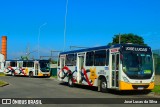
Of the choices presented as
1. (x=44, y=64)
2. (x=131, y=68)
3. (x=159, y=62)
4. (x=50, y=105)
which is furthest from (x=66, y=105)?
(x=44, y=64)

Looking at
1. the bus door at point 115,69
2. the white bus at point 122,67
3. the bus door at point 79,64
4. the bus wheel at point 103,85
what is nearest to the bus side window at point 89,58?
the white bus at point 122,67

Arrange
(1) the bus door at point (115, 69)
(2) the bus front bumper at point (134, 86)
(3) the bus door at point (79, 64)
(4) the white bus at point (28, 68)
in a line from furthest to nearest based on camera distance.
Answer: (4) the white bus at point (28, 68)
(3) the bus door at point (79, 64)
(1) the bus door at point (115, 69)
(2) the bus front bumper at point (134, 86)

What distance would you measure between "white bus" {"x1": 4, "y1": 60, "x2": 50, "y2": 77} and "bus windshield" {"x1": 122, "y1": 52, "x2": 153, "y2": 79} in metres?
32.2

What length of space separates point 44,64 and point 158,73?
67.0ft

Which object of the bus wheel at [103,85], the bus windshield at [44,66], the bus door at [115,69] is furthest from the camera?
the bus windshield at [44,66]

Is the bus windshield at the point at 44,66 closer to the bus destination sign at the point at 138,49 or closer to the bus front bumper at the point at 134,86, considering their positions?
the bus destination sign at the point at 138,49

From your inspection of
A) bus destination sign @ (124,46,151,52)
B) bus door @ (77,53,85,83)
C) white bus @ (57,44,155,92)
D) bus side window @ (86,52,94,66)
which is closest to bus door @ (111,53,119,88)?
white bus @ (57,44,155,92)

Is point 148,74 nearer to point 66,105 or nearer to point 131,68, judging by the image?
point 131,68

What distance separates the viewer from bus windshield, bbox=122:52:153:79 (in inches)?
819

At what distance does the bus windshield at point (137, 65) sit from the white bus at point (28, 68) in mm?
32176

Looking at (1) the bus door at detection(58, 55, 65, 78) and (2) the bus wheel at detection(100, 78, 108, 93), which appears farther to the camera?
(1) the bus door at detection(58, 55, 65, 78)

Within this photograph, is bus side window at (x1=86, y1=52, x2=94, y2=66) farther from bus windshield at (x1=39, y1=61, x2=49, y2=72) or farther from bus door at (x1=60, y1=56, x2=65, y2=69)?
bus windshield at (x1=39, y1=61, x2=49, y2=72)

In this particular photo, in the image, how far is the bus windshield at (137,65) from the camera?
20.8m

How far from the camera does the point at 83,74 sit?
26.4 metres
